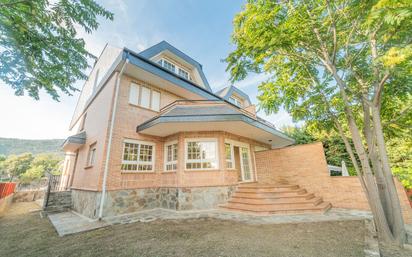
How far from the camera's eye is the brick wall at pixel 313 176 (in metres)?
6.62

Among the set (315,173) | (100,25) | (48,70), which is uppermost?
(100,25)

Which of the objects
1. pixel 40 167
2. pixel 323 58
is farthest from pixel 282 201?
pixel 40 167

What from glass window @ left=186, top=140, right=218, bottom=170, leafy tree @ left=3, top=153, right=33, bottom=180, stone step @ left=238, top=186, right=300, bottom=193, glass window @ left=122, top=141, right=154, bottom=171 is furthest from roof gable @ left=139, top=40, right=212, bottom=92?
leafy tree @ left=3, top=153, right=33, bottom=180

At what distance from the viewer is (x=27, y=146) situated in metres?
46.1

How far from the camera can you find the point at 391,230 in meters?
3.61

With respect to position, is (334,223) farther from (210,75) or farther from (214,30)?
(210,75)

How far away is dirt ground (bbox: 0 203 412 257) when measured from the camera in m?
3.18

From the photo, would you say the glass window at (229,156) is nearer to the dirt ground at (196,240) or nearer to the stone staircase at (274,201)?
the stone staircase at (274,201)

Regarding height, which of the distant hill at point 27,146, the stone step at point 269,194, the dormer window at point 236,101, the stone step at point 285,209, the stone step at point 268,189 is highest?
the distant hill at point 27,146

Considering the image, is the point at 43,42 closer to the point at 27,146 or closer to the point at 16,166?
the point at 16,166

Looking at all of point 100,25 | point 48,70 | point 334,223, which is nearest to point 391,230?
point 334,223

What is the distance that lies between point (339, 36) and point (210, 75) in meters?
8.94

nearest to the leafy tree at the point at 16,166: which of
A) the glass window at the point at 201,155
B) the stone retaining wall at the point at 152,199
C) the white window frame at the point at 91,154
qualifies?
the white window frame at the point at 91,154

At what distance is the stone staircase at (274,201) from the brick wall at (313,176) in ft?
1.75
